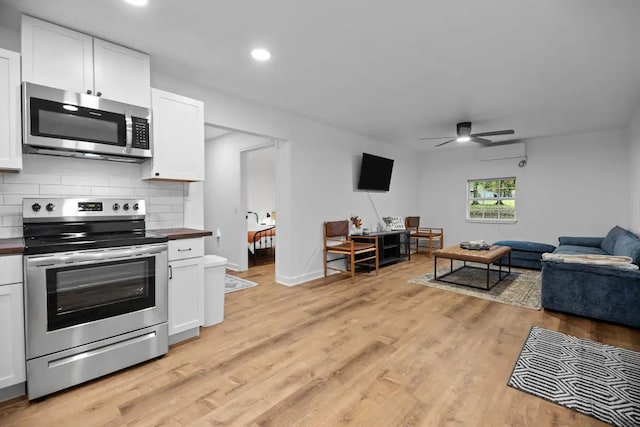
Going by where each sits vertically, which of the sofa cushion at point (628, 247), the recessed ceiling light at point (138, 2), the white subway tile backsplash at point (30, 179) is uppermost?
the recessed ceiling light at point (138, 2)

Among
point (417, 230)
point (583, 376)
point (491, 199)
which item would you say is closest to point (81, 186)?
point (583, 376)

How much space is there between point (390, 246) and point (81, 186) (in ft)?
15.8

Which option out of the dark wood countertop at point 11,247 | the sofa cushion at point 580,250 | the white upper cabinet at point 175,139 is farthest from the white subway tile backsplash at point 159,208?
the sofa cushion at point 580,250

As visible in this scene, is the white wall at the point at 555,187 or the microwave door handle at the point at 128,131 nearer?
the microwave door handle at the point at 128,131

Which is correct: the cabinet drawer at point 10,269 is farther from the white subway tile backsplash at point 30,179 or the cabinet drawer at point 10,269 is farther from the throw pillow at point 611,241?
the throw pillow at point 611,241

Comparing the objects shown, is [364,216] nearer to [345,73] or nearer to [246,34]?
[345,73]

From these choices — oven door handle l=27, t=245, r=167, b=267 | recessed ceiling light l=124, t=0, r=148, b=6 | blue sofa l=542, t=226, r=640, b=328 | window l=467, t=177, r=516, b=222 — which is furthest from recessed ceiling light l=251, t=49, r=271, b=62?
window l=467, t=177, r=516, b=222

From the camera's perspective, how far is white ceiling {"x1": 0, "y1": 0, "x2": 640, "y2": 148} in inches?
79.7

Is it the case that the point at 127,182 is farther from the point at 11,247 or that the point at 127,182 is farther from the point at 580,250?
the point at 580,250

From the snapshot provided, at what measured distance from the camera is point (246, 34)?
2.34 m

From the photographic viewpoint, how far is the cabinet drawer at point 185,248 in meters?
2.52

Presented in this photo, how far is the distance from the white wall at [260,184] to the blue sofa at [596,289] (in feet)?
19.6

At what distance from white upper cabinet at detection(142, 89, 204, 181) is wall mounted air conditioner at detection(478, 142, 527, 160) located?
5916mm

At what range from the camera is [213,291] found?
9.84 ft
